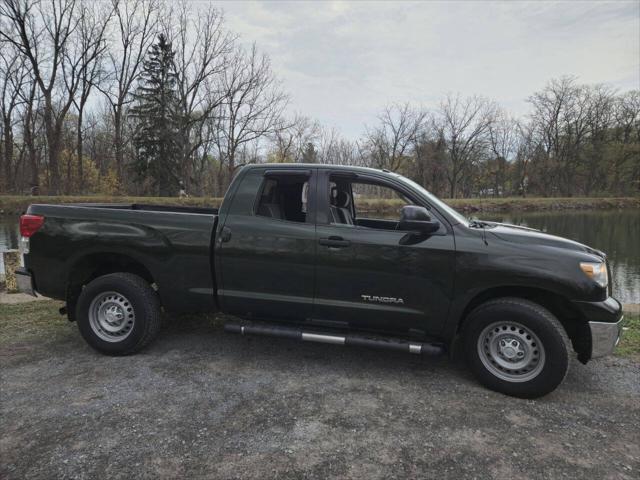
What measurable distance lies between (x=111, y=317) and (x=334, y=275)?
7.91 ft

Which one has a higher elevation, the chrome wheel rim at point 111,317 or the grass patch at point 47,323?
the chrome wheel rim at point 111,317

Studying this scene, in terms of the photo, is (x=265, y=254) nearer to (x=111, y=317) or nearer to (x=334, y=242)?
(x=334, y=242)

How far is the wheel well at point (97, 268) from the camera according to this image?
14.3 feet

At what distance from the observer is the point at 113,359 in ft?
13.7

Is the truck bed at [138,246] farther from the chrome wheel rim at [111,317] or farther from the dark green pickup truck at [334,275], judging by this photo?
the chrome wheel rim at [111,317]

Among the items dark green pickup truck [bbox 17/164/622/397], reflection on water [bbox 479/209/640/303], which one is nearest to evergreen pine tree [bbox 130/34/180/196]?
reflection on water [bbox 479/209/640/303]

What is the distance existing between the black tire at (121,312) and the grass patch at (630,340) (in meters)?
5.03

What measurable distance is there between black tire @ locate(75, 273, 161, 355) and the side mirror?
8.78 ft

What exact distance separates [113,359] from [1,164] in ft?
156

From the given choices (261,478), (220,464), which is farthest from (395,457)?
(220,464)

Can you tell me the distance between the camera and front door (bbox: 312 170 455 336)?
3.62 metres

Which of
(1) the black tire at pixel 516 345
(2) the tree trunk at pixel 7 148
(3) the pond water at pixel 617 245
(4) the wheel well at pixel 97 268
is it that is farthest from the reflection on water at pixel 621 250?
(2) the tree trunk at pixel 7 148

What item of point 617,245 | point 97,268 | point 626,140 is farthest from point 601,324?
point 626,140

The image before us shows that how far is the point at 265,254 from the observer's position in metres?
3.91
